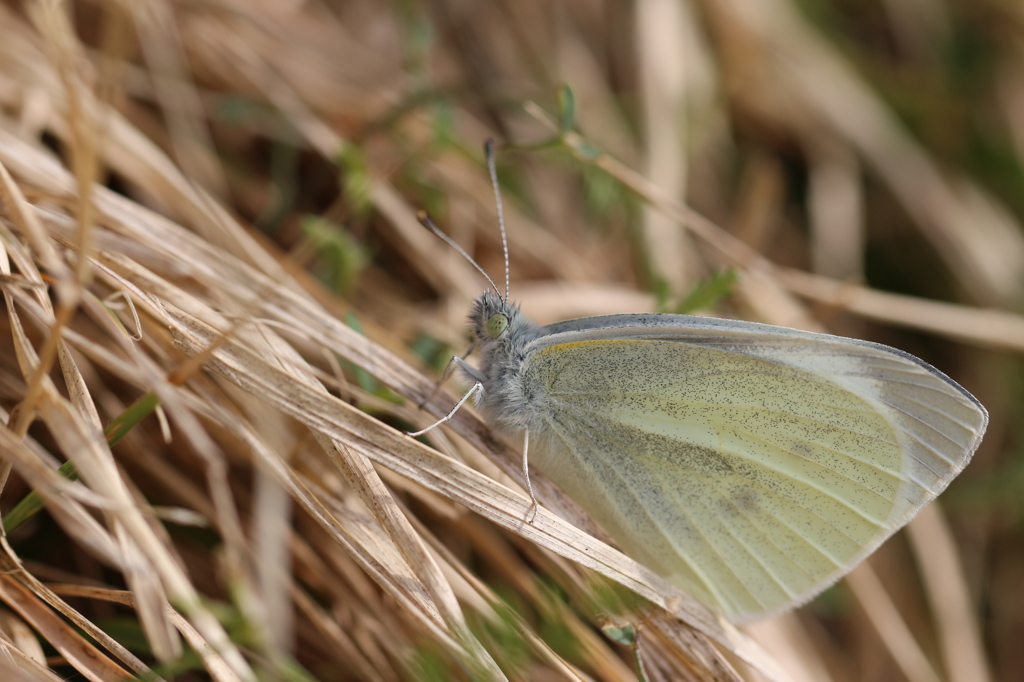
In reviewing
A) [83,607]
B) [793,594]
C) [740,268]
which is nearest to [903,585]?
[793,594]

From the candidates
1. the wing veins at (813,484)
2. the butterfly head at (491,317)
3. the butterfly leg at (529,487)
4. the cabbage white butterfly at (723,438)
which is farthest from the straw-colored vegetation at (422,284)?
the wing veins at (813,484)

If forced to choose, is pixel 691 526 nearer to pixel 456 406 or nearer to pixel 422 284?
pixel 456 406

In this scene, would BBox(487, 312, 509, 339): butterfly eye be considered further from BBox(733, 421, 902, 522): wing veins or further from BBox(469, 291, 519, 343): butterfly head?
BBox(733, 421, 902, 522): wing veins

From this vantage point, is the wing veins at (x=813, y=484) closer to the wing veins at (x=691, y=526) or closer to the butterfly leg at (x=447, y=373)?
the wing veins at (x=691, y=526)

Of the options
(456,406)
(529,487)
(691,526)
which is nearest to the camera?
(529,487)

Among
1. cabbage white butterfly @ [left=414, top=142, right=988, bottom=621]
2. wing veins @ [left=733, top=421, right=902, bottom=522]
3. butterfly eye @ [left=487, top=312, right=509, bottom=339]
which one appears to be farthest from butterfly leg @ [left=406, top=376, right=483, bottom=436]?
wing veins @ [left=733, top=421, right=902, bottom=522]

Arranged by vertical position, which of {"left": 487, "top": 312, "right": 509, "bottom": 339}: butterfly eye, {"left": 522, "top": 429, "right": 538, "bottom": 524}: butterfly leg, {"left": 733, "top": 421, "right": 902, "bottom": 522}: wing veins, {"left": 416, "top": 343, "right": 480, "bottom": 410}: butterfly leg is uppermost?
{"left": 733, "top": 421, "right": 902, "bottom": 522}: wing veins

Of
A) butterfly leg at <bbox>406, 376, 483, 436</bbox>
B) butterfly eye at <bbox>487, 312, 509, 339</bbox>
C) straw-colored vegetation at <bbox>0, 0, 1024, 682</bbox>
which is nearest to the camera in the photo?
straw-colored vegetation at <bbox>0, 0, 1024, 682</bbox>

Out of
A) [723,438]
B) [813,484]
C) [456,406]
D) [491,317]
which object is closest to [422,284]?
[491,317]
